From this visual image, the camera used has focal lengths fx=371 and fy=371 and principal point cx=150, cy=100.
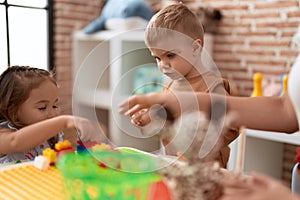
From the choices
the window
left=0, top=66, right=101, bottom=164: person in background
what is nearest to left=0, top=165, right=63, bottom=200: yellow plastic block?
left=0, top=66, right=101, bottom=164: person in background

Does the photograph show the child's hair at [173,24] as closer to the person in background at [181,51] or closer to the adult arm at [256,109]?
the person in background at [181,51]

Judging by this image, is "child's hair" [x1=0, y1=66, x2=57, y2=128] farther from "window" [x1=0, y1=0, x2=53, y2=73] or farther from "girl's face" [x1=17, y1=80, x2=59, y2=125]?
"window" [x1=0, y1=0, x2=53, y2=73]

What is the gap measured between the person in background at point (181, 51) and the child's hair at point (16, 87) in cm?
30

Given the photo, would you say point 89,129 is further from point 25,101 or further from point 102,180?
point 25,101

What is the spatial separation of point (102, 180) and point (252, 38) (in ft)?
5.63

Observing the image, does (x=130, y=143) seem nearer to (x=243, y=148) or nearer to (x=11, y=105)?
(x=11, y=105)

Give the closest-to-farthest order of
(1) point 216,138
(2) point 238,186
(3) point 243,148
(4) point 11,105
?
(2) point 238,186 < (1) point 216,138 < (4) point 11,105 < (3) point 243,148

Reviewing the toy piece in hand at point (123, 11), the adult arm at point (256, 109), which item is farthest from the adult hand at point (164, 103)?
the toy piece in hand at point (123, 11)

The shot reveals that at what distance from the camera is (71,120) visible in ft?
2.36

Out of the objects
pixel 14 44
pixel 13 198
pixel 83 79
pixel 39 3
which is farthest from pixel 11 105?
pixel 39 3

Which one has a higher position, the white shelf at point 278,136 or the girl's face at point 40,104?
the girl's face at point 40,104

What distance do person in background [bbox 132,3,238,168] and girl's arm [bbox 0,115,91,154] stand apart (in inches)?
8.4

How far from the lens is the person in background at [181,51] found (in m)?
0.71

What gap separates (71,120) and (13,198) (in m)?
0.18
